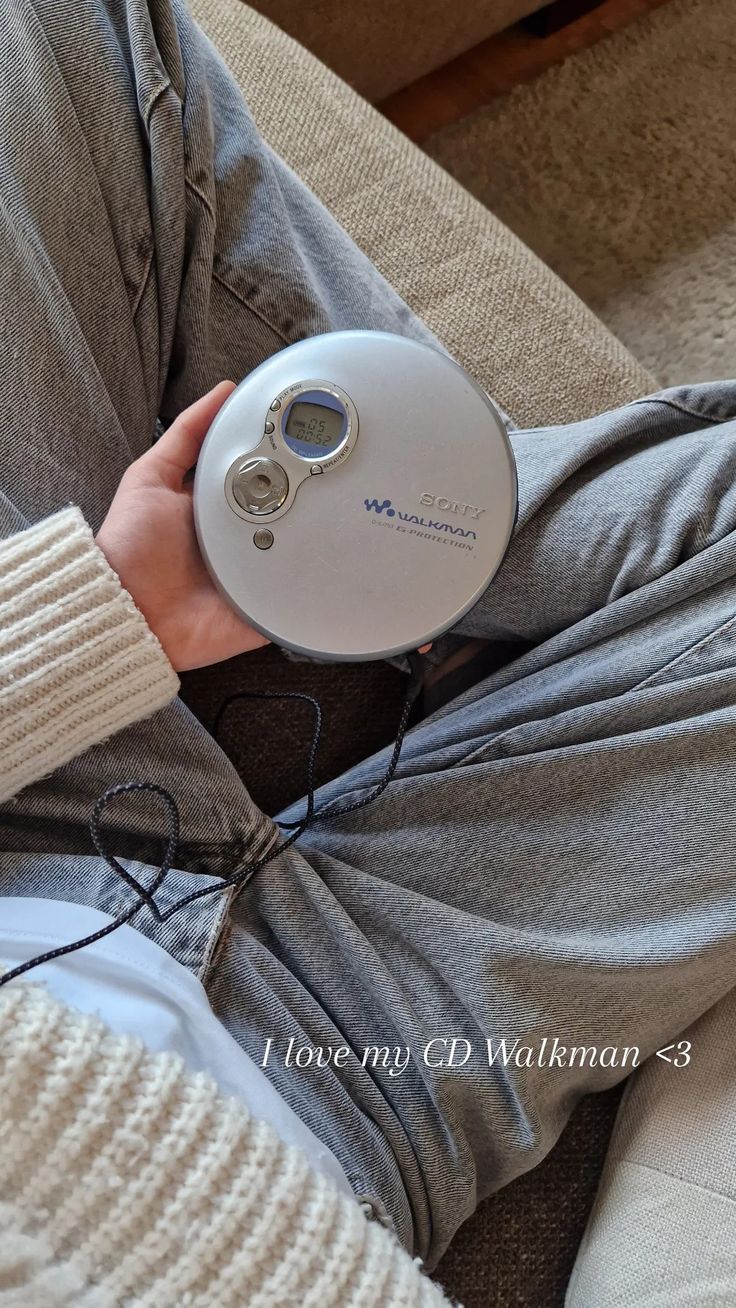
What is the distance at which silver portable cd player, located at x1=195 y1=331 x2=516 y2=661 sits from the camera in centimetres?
52

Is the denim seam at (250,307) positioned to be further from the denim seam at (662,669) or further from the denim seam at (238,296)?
the denim seam at (662,669)

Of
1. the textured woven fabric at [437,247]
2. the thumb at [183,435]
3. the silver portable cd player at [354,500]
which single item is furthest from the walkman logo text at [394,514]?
the textured woven fabric at [437,247]

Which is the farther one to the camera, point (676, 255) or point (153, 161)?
point (676, 255)

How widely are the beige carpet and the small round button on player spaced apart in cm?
68

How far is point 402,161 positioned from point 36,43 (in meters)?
0.33

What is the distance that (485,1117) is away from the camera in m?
0.55

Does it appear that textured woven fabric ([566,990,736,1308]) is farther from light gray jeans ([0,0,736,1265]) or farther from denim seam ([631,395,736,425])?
denim seam ([631,395,736,425])

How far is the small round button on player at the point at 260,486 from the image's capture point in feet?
1.73

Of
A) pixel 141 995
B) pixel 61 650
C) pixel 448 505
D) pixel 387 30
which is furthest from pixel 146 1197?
pixel 387 30

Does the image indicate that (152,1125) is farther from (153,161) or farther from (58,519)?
(153,161)

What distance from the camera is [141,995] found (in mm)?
499

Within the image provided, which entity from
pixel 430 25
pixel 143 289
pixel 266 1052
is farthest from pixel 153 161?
pixel 430 25

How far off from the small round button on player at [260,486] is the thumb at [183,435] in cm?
4

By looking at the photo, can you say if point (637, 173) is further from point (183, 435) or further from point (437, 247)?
point (183, 435)
